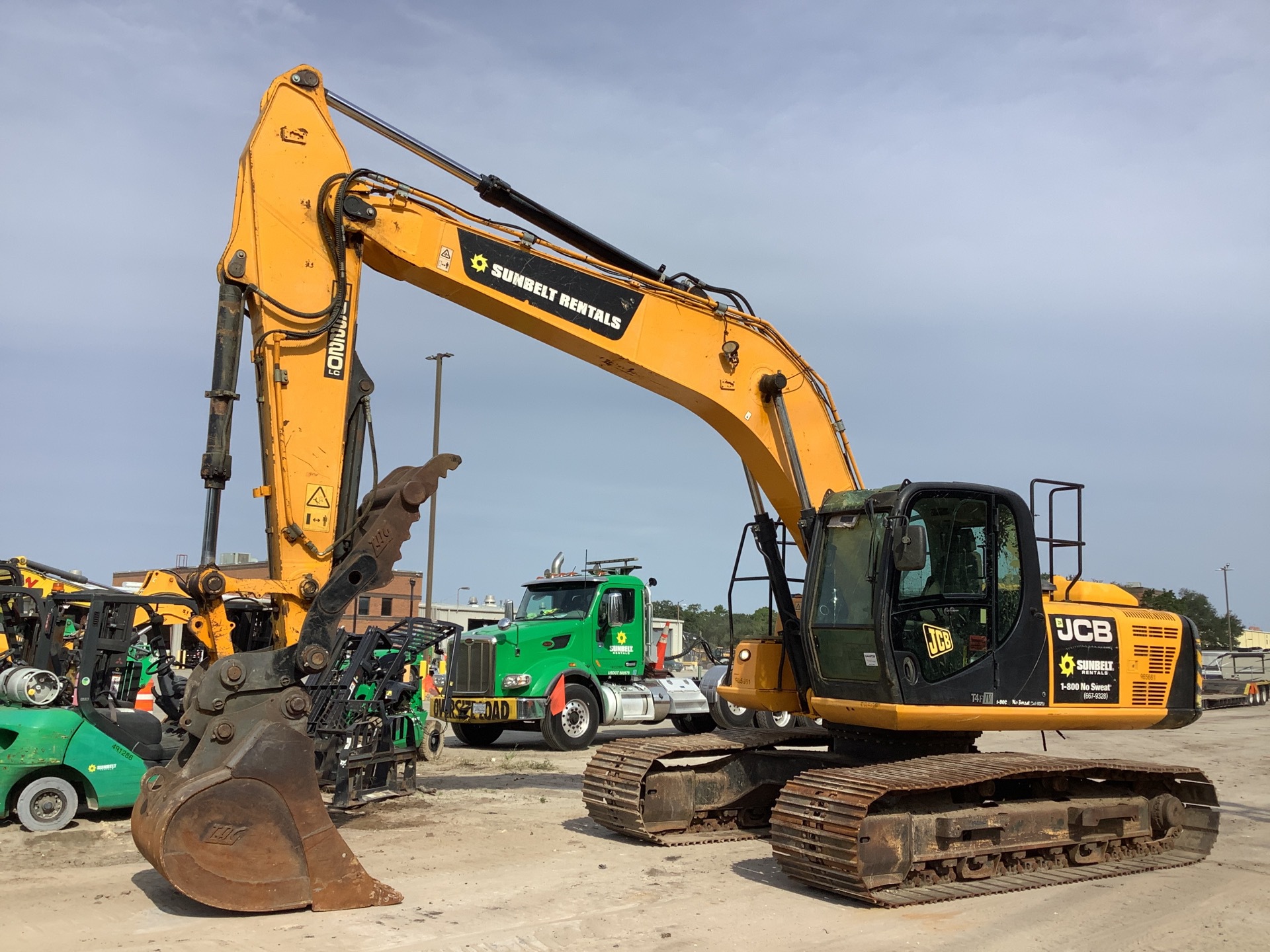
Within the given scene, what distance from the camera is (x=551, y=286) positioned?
884cm

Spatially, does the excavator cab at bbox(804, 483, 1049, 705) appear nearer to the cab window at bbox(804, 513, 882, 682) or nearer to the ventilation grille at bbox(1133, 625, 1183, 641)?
the cab window at bbox(804, 513, 882, 682)

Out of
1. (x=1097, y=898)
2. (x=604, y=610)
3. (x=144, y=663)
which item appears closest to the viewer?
(x=1097, y=898)

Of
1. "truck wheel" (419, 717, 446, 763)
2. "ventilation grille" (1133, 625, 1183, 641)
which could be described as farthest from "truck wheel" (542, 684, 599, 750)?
"ventilation grille" (1133, 625, 1183, 641)

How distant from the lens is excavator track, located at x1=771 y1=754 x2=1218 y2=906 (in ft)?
23.6

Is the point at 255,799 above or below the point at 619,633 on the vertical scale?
below

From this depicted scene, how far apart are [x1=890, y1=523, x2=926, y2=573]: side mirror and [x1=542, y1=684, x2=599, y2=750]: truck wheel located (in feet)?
31.1

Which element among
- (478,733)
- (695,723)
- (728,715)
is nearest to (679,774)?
(478,733)

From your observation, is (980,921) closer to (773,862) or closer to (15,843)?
(773,862)

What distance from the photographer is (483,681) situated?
16.2 metres

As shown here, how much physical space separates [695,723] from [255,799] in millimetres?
13369

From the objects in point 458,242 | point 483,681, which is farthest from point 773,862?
point 483,681

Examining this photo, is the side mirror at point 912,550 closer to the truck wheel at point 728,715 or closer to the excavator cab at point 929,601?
the excavator cab at point 929,601

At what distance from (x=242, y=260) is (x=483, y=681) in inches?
391

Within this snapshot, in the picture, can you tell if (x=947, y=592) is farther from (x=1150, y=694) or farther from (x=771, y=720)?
(x=771, y=720)
